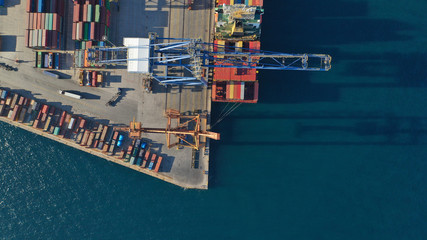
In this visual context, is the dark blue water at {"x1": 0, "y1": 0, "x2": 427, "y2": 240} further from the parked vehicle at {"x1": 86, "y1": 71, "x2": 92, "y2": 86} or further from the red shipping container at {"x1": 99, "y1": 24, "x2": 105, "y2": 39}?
the red shipping container at {"x1": 99, "y1": 24, "x2": 105, "y2": 39}

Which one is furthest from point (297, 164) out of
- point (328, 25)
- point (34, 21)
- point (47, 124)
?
point (34, 21)

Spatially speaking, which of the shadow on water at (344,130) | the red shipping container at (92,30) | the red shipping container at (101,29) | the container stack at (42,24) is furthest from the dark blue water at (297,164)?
the red shipping container at (101,29)

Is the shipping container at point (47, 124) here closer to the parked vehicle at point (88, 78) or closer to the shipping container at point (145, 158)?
the parked vehicle at point (88, 78)

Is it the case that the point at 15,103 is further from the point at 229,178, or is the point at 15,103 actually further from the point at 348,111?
the point at 348,111

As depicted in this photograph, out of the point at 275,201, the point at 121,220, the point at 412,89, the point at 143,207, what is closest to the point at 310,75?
the point at 412,89

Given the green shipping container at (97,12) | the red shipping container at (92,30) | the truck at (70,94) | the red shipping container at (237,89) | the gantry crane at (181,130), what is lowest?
the gantry crane at (181,130)

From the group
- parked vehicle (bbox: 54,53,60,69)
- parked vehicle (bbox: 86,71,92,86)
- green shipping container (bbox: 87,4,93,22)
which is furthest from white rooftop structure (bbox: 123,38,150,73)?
parked vehicle (bbox: 54,53,60,69)

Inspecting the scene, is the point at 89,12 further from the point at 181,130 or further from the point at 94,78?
the point at 181,130
